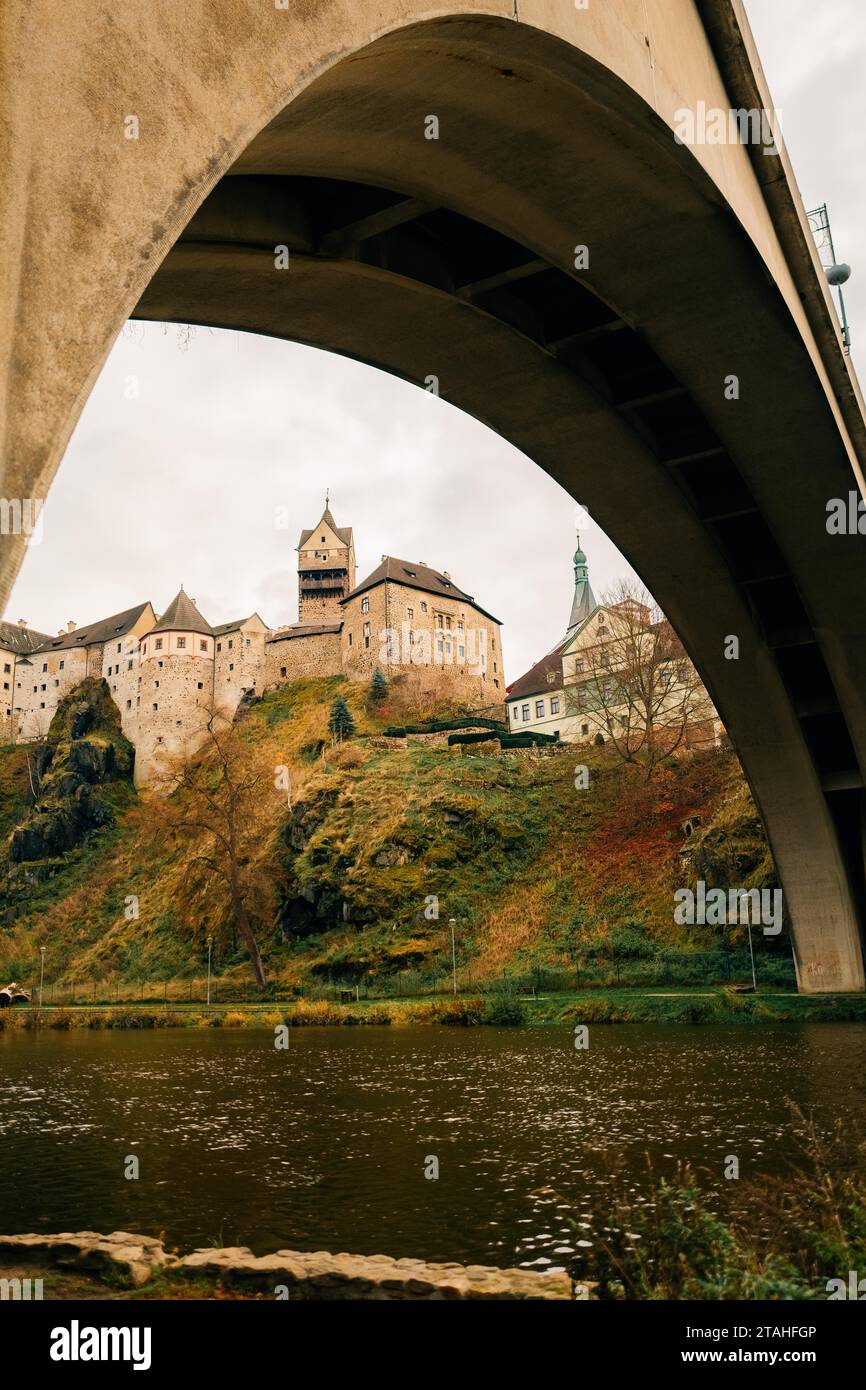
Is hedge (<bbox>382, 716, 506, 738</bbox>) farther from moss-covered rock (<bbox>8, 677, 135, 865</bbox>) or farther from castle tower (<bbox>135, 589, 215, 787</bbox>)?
moss-covered rock (<bbox>8, 677, 135, 865</bbox>)

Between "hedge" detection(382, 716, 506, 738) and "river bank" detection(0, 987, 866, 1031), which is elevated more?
"hedge" detection(382, 716, 506, 738)

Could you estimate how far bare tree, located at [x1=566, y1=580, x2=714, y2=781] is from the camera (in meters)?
45.8

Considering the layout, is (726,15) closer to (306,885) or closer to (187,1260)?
(187,1260)

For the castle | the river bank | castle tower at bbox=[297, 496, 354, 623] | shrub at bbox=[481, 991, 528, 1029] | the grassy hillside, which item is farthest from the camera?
castle tower at bbox=[297, 496, 354, 623]

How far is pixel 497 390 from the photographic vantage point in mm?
12695

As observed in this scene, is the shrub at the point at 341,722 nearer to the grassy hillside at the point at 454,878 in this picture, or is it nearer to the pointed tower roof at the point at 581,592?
the grassy hillside at the point at 454,878

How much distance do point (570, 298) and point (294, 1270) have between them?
402 inches

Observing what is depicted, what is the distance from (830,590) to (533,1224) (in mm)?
12190

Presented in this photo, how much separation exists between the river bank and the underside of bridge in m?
7.03

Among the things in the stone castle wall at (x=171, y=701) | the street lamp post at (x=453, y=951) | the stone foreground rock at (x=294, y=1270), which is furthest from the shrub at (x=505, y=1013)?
the stone castle wall at (x=171, y=701)

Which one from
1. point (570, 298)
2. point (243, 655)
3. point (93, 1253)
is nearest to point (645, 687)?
point (570, 298)

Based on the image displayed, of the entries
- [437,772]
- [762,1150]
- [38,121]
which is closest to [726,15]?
[38,121]

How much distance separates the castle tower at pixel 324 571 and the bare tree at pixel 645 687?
151 feet

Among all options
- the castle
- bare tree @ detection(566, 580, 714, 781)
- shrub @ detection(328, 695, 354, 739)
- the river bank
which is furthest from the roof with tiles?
the river bank
